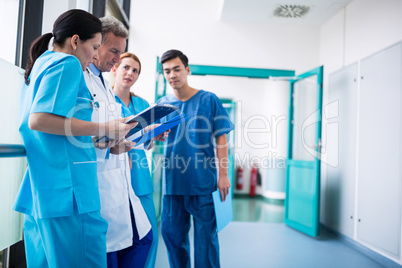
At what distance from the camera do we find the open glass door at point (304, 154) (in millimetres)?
3127

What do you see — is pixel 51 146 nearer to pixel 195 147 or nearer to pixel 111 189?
pixel 111 189

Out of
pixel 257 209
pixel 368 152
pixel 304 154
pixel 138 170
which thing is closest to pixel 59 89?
pixel 138 170

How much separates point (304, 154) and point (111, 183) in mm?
2950

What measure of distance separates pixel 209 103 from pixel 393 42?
1.78 metres

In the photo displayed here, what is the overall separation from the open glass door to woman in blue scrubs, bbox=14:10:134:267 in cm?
274

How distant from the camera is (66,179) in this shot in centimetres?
81

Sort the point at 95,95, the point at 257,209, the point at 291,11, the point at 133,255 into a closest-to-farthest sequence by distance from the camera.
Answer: the point at 95,95
the point at 133,255
the point at 291,11
the point at 257,209

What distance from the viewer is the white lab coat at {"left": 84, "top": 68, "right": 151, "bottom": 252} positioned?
1079 mm

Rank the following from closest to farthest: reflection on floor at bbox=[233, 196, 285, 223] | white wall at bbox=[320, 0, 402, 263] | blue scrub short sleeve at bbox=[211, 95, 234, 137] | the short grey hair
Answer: the short grey hair, blue scrub short sleeve at bbox=[211, 95, 234, 137], white wall at bbox=[320, 0, 402, 263], reflection on floor at bbox=[233, 196, 285, 223]

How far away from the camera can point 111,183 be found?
110cm

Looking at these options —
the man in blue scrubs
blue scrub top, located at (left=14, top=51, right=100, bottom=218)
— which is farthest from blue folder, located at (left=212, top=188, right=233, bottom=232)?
blue scrub top, located at (left=14, top=51, right=100, bottom=218)

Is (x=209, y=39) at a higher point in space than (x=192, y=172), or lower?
higher

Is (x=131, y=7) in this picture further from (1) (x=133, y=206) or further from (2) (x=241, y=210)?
(2) (x=241, y=210)

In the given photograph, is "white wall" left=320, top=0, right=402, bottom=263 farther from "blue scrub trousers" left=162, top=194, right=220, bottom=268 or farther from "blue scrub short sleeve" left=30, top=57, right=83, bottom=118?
"blue scrub short sleeve" left=30, top=57, right=83, bottom=118
